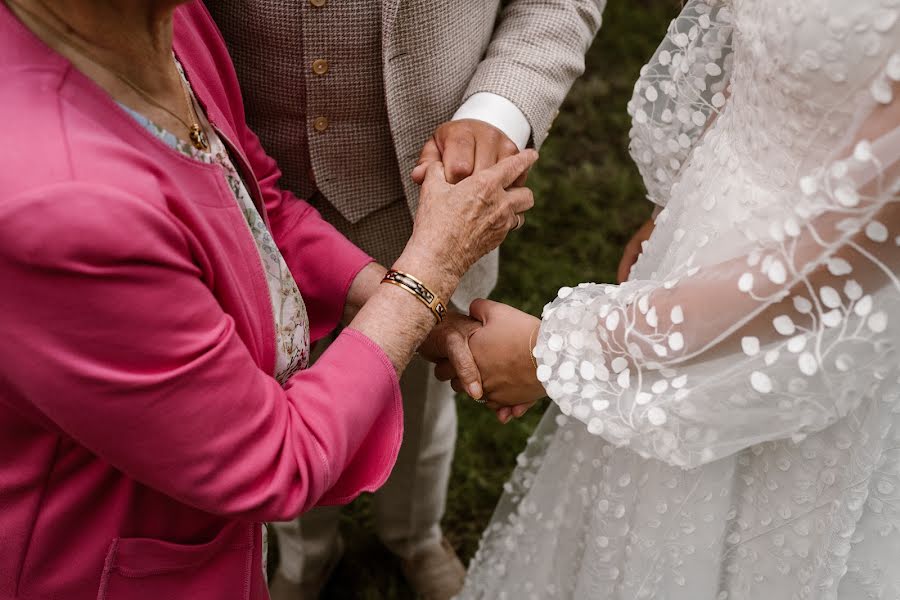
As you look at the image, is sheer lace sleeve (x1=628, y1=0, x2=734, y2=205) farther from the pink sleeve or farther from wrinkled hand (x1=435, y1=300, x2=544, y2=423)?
the pink sleeve

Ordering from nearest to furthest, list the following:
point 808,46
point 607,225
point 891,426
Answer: point 808,46, point 891,426, point 607,225

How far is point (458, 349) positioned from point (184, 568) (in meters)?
0.53

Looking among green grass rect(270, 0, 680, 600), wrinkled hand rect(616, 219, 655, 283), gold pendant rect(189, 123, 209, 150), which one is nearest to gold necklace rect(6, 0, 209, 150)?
gold pendant rect(189, 123, 209, 150)

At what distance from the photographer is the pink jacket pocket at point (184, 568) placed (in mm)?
1063

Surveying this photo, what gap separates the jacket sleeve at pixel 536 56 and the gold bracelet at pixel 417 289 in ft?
1.47

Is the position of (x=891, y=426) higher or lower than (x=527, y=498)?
higher

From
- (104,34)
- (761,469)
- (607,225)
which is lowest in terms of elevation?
(607,225)

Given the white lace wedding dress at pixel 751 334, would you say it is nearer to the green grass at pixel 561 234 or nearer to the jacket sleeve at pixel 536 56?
the jacket sleeve at pixel 536 56

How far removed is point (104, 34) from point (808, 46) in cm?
78

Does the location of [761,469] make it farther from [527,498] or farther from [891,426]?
[527,498]

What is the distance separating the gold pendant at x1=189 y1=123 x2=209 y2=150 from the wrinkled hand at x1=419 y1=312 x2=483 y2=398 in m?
0.49

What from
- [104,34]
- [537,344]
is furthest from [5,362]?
[537,344]

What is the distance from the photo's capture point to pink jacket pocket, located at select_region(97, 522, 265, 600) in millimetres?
1063

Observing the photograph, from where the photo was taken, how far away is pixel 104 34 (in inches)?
33.8
